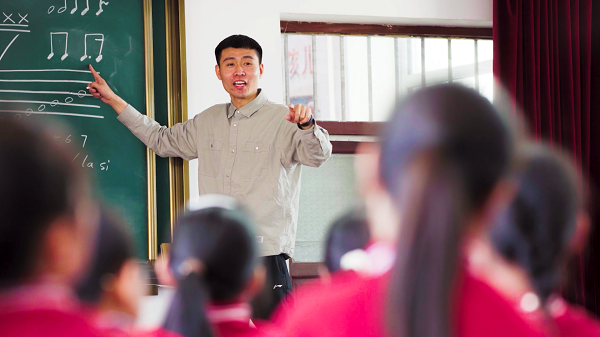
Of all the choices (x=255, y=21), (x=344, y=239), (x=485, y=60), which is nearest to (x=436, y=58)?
(x=485, y=60)

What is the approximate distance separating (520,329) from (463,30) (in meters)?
2.69

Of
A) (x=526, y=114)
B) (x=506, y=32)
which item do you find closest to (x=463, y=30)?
(x=506, y=32)

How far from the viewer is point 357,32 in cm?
298

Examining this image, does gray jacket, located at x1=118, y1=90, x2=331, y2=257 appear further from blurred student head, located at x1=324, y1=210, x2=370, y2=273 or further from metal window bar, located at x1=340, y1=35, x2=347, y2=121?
blurred student head, located at x1=324, y1=210, x2=370, y2=273

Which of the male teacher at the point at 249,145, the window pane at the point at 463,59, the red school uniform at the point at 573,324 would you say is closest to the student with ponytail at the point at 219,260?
the red school uniform at the point at 573,324

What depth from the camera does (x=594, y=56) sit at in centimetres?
305

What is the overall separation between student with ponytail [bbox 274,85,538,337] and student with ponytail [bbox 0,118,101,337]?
350mm

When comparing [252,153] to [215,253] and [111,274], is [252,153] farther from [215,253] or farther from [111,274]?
[111,274]

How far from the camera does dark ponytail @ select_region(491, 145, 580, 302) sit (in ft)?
2.95

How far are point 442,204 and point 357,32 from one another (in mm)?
2491

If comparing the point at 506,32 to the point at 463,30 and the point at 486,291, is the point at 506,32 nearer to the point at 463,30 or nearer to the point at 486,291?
the point at 463,30

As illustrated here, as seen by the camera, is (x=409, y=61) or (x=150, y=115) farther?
(x=409, y=61)

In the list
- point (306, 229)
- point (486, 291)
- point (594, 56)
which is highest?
point (594, 56)

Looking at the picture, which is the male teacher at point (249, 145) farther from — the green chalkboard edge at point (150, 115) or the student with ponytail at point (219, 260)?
the student with ponytail at point (219, 260)
